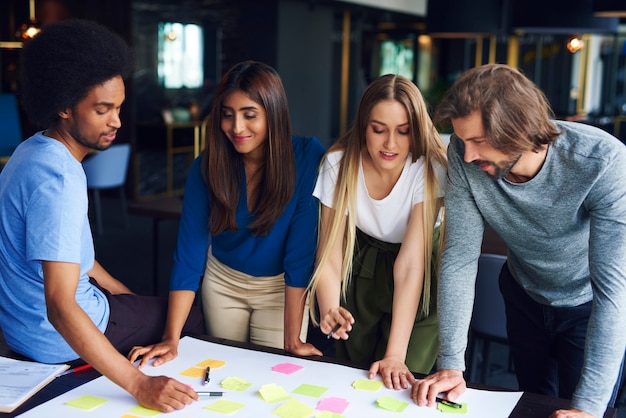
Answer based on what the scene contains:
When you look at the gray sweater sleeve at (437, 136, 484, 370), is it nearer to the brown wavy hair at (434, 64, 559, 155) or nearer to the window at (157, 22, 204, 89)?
the brown wavy hair at (434, 64, 559, 155)

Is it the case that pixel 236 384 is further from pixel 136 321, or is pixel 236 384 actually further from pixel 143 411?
Answer: pixel 136 321

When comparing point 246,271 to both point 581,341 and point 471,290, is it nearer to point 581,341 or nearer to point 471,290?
point 471,290

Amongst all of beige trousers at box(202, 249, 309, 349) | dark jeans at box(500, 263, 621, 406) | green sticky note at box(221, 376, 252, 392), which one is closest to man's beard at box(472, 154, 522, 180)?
dark jeans at box(500, 263, 621, 406)

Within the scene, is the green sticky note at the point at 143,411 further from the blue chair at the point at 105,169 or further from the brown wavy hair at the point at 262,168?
the blue chair at the point at 105,169

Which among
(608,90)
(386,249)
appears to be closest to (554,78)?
(608,90)

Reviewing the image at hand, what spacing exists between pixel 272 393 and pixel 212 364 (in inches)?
9.8

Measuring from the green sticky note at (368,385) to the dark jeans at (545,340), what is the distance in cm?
57

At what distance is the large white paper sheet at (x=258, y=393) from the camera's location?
1581 mm

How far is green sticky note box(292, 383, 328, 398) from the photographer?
5.52 ft

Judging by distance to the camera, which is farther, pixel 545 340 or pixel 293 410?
pixel 545 340

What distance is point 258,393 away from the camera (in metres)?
1.68

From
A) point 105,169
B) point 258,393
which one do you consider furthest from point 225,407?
point 105,169

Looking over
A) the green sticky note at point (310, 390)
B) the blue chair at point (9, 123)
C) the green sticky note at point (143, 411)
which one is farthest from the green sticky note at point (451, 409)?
the blue chair at point (9, 123)

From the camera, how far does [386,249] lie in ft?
7.29
